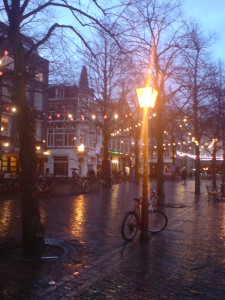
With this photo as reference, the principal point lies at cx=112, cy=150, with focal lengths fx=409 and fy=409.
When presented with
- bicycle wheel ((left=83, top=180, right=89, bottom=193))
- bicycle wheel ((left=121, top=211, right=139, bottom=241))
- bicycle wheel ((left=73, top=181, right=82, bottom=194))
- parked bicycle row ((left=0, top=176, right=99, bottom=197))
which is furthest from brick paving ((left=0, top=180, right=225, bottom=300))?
bicycle wheel ((left=83, top=180, right=89, bottom=193))

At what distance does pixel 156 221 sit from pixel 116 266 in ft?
13.3

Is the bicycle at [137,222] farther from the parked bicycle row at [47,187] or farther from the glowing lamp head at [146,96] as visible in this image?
the parked bicycle row at [47,187]

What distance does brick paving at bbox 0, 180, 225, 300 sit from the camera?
5785 mm

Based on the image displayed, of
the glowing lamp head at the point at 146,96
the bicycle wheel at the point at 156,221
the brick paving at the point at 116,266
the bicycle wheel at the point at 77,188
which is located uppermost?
the glowing lamp head at the point at 146,96

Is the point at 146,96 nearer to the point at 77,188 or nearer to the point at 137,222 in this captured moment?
the point at 137,222

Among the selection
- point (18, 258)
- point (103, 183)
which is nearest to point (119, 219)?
point (18, 258)

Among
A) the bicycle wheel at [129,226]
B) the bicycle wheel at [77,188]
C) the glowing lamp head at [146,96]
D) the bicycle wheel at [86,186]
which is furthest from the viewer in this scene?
the bicycle wheel at [86,186]

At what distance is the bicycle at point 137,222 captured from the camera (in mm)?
9685

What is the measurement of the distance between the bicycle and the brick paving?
0.73ft

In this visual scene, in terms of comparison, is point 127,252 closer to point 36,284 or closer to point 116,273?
point 116,273

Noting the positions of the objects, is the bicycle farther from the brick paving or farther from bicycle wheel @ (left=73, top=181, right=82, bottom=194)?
bicycle wheel @ (left=73, top=181, right=82, bottom=194)

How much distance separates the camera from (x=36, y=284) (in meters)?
6.03

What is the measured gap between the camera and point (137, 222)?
10.1 meters

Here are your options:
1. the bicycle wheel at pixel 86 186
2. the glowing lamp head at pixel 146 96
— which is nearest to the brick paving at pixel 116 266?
the glowing lamp head at pixel 146 96
